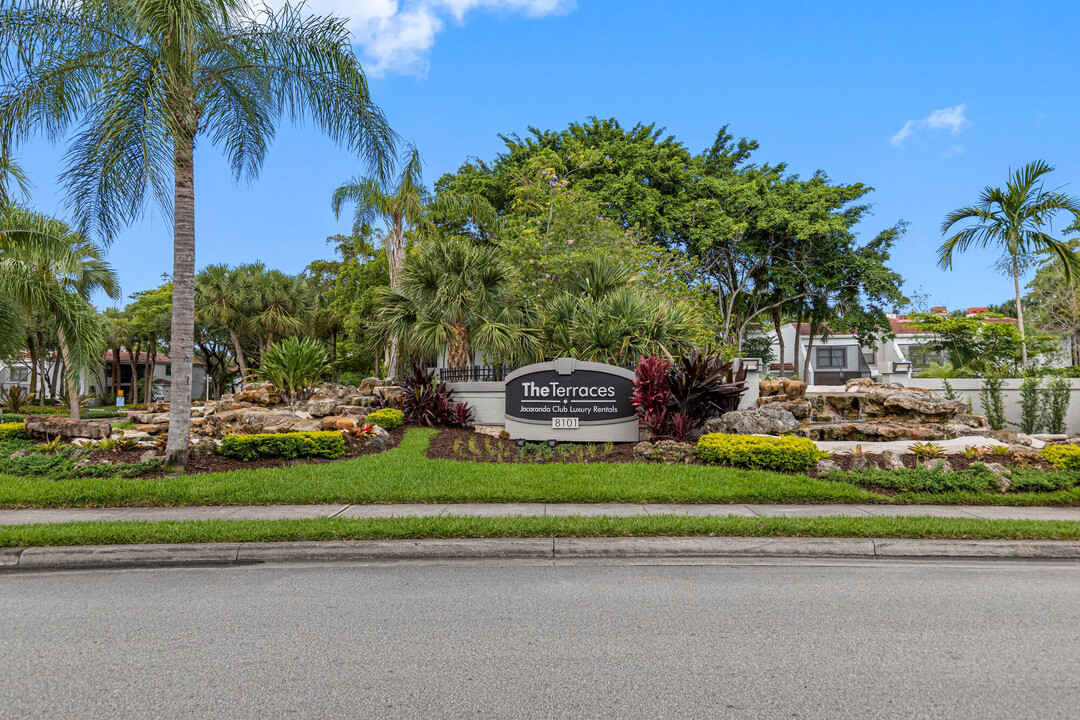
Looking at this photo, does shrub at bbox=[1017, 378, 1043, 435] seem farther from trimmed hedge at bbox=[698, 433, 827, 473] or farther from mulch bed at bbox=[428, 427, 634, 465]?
mulch bed at bbox=[428, 427, 634, 465]

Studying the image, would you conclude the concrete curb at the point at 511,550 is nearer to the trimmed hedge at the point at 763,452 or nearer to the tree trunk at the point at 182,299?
the trimmed hedge at the point at 763,452

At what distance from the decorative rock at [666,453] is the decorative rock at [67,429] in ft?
36.6

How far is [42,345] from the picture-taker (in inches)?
1309

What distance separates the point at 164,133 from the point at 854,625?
10.5 metres

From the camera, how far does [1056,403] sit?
48.8 ft

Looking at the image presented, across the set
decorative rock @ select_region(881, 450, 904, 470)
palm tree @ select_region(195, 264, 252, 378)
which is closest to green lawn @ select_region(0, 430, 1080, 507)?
decorative rock @ select_region(881, 450, 904, 470)

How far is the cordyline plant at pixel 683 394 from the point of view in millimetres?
11477

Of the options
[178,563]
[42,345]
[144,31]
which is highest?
[144,31]

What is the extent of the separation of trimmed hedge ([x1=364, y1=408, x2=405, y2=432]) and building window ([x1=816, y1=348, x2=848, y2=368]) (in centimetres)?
3515

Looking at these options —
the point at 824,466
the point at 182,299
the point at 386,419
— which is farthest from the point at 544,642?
the point at 386,419

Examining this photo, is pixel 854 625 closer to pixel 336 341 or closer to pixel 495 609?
pixel 495 609

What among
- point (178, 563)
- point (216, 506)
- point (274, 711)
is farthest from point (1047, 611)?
point (216, 506)

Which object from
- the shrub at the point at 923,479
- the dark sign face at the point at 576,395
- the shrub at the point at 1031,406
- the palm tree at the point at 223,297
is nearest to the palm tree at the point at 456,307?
the dark sign face at the point at 576,395

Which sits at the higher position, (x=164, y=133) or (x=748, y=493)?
(x=164, y=133)
